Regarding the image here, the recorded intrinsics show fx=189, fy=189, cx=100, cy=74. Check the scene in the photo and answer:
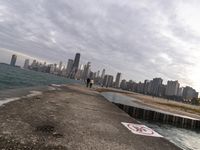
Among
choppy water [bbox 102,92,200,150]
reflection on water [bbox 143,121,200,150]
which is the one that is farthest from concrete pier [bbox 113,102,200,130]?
reflection on water [bbox 143,121,200,150]

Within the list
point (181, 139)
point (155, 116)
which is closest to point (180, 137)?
point (181, 139)

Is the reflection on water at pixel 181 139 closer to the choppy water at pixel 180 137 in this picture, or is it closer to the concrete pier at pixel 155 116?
the choppy water at pixel 180 137

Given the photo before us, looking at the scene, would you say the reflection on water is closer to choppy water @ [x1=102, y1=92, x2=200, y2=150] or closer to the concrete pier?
choppy water @ [x1=102, y1=92, x2=200, y2=150]

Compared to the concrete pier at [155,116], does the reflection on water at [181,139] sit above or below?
below

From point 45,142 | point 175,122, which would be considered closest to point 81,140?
point 45,142

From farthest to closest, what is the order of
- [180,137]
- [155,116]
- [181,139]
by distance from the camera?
[155,116] → [180,137] → [181,139]

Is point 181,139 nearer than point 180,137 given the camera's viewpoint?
Yes

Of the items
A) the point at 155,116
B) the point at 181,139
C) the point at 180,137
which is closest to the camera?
the point at 181,139

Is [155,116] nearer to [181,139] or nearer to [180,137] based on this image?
[180,137]

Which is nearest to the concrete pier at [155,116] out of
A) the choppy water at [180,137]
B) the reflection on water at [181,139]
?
the choppy water at [180,137]

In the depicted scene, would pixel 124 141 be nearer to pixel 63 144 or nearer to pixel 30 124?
pixel 63 144

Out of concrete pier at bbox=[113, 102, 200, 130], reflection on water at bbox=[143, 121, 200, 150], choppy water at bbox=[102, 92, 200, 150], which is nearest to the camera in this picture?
reflection on water at bbox=[143, 121, 200, 150]

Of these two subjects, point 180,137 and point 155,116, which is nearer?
point 180,137

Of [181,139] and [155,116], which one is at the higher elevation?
[155,116]
